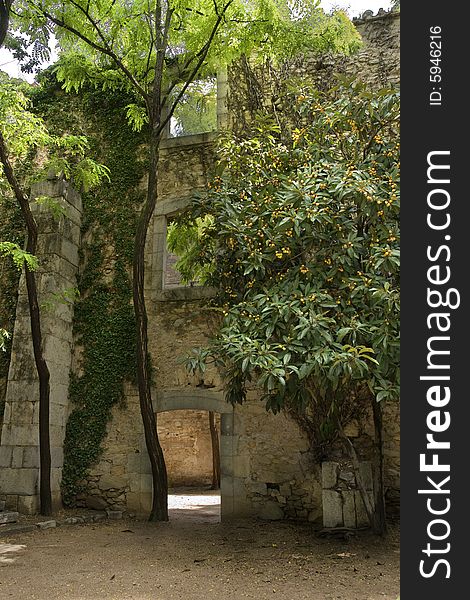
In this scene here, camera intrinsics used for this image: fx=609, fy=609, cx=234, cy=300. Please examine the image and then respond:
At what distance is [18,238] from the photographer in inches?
378

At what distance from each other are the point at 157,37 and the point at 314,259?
3574 millimetres

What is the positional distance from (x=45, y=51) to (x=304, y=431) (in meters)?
5.65

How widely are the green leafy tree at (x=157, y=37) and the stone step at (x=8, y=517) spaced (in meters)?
1.66

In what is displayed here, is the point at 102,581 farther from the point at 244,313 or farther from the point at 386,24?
the point at 386,24

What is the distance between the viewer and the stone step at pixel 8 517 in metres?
7.19

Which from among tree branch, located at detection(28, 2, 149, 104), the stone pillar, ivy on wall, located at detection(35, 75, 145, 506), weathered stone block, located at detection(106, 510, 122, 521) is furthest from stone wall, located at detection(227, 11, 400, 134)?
weathered stone block, located at detection(106, 510, 122, 521)

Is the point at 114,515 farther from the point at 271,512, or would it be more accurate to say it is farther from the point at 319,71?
the point at 319,71

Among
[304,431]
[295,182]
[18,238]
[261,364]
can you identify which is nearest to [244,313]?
[261,364]

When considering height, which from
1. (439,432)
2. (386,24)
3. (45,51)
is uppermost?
(386,24)

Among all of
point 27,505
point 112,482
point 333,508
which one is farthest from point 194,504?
point 333,508

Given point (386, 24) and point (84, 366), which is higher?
point (386, 24)

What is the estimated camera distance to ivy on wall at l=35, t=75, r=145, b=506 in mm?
8516

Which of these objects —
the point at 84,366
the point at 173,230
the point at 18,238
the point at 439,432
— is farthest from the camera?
the point at 18,238

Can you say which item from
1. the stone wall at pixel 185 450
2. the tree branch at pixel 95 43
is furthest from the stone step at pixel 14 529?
the stone wall at pixel 185 450
